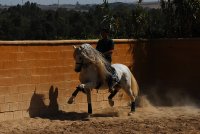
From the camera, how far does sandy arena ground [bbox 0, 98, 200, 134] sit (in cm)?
916

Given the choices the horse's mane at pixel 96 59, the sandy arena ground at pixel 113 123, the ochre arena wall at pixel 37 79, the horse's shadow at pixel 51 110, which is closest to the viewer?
the sandy arena ground at pixel 113 123

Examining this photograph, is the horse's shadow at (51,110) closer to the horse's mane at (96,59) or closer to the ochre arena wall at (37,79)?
the ochre arena wall at (37,79)

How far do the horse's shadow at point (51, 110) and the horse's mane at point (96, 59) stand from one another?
3.33 feet

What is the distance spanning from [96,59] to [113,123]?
1342 millimetres

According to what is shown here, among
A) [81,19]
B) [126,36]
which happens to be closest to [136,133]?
[126,36]

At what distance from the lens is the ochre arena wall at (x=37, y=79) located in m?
10.1

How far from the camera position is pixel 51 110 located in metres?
11.0

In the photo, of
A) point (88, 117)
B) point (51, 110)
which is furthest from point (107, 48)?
point (51, 110)

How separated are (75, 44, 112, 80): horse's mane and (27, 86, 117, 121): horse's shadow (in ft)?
3.33

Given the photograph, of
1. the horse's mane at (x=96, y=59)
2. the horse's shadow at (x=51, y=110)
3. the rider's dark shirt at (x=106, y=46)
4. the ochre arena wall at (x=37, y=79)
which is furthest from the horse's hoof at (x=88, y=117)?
the rider's dark shirt at (x=106, y=46)

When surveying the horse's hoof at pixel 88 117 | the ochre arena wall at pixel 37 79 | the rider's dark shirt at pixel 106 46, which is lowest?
the horse's hoof at pixel 88 117

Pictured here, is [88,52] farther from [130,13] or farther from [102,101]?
[130,13]

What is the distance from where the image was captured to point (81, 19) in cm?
3350

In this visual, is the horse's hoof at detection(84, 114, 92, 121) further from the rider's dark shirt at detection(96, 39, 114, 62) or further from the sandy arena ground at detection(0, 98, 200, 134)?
the rider's dark shirt at detection(96, 39, 114, 62)
